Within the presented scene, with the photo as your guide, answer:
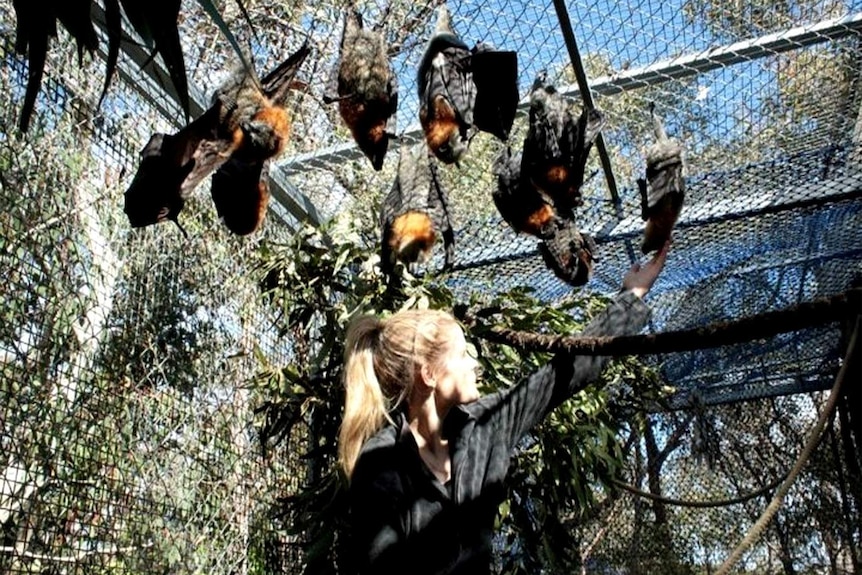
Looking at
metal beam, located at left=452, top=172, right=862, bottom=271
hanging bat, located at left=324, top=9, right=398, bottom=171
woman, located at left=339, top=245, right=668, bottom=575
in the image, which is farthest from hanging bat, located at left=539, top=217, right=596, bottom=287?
woman, located at left=339, top=245, right=668, bottom=575

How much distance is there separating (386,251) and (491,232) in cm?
81

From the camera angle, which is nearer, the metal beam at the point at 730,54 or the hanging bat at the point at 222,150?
the hanging bat at the point at 222,150

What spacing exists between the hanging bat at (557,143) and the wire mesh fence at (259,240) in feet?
0.83

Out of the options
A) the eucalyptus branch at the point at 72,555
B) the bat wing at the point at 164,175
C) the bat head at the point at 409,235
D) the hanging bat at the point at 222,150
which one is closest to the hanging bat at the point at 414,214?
the bat head at the point at 409,235

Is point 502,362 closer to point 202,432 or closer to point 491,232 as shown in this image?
point 491,232

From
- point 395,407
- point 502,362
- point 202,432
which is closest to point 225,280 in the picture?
point 202,432

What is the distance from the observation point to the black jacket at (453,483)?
56.5 inches

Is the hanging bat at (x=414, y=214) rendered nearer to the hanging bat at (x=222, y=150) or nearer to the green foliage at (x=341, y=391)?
the green foliage at (x=341, y=391)

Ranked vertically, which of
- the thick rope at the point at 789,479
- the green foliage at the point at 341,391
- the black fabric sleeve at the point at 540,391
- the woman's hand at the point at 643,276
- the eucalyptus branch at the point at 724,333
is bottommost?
the thick rope at the point at 789,479

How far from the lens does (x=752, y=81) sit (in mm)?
3041

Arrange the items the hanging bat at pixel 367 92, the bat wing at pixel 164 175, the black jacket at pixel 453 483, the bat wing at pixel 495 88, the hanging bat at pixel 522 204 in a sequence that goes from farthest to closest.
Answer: the hanging bat at pixel 522 204 < the bat wing at pixel 495 88 < the hanging bat at pixel 367 92 < the bat wing at pixel 164 175 < the black jacket at pixel 453 483

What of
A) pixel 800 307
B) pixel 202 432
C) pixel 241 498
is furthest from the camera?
pixel 241 498

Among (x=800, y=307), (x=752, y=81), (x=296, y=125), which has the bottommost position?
(x=800, y=307)

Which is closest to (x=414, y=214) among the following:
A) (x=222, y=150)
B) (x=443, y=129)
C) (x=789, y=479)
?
(x=443, y=129)
